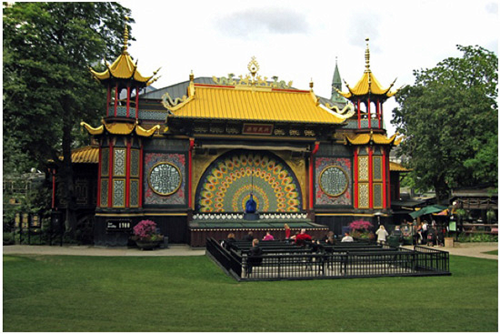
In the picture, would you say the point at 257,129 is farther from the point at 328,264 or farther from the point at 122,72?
the point at 328,264

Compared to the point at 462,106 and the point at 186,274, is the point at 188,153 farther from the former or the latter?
the point at 462,106

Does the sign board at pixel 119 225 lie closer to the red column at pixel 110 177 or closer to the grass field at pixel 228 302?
the red column at pixel 110 177

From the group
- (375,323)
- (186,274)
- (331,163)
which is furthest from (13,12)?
(375,323)

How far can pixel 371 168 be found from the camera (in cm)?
2834

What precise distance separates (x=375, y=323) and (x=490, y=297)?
4.64 metres

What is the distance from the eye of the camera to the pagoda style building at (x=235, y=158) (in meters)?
25.8

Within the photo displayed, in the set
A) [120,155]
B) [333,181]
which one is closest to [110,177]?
[120,155]

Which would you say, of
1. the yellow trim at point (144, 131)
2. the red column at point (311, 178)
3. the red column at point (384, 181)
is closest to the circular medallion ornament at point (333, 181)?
the red column at point (311, 178)

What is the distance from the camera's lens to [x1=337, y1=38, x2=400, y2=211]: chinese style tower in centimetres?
2833

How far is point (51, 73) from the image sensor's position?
81.8 ft

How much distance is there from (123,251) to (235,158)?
842 centimetres

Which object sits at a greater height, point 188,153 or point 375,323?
point 188,153

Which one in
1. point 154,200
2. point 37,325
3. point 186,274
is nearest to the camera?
point 37,325

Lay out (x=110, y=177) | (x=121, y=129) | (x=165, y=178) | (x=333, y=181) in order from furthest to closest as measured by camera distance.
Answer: (x=333, y=181), (x=165, y=178), (x=121, y=129), (x=110, y=177)
